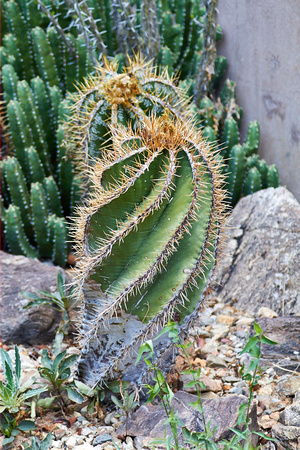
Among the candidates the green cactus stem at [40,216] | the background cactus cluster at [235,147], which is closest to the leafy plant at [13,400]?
the green cactus stem at [40,216]

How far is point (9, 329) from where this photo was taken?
8.54ft

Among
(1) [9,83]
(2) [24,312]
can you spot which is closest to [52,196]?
(1) [9,83]

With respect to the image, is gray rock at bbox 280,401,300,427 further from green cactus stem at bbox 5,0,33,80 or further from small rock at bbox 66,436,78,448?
green cactus stem at bbox 5,0,33,80

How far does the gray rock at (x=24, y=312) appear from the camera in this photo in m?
2.62

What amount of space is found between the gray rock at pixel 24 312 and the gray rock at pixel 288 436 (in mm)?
1342

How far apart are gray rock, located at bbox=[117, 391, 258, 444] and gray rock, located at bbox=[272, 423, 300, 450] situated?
0.30 feet

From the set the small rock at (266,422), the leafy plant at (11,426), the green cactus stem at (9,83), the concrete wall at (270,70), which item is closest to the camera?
the leafy plant at (11,426)

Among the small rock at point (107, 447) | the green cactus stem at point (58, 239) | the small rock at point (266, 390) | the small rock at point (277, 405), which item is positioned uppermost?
the small rock at point (277, 405)

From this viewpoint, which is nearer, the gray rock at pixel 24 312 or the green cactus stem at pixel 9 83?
the gray rock at pixel 24 312

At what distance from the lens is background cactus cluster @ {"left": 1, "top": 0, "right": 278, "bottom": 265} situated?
11.6ft

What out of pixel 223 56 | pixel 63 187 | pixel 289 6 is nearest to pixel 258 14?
pixel 289 6

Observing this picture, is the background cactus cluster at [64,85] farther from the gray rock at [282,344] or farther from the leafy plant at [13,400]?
the leafy plant at [13,400]

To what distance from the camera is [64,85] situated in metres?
4.39

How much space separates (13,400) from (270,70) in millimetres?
2768
